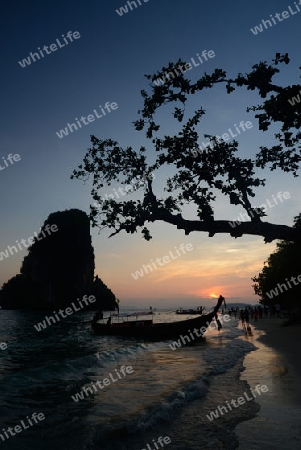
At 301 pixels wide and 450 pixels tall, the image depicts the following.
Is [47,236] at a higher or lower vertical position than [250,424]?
higher

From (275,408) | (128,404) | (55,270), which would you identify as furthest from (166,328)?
(55,270)

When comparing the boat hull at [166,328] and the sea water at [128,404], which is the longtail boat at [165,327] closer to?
the boat hull at [166,328]

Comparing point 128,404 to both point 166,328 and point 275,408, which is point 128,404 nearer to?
point 275,408

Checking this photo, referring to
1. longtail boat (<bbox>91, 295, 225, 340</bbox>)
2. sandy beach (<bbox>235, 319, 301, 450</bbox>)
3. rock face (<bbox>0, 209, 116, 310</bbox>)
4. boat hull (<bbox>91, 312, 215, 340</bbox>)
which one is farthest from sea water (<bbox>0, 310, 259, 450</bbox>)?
rock face (<bbox>0, 209, 116, 310</bbox>)

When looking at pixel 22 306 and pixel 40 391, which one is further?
pixel 22 306

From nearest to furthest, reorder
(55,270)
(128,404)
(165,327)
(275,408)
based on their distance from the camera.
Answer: (275,408) → (128,404) → (165,327) → (55,270)

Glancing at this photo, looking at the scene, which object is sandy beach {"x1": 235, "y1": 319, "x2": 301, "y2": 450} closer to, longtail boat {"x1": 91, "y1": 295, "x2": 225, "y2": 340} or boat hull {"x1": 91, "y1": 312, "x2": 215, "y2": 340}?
longtail boat {"x1": 91, "y1": 295, "x2": 225, "y2": 340}

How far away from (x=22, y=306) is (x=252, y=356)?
161m

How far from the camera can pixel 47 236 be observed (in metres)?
159

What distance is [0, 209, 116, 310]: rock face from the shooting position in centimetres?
15025

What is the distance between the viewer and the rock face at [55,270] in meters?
150

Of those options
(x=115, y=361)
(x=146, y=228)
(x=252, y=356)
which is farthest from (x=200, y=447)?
(x=115, y=361)

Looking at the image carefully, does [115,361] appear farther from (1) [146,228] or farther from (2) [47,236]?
(2) [47,236]

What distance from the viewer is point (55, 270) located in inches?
6009
